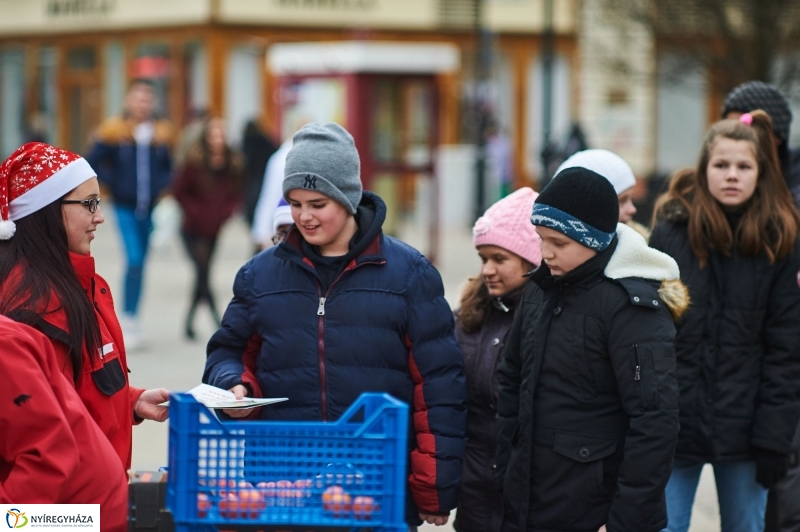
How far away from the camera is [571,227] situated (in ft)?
11.8

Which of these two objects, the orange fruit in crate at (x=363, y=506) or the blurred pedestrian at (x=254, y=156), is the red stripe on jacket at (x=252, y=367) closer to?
the orange fruit in crate at (x=363, y=506)

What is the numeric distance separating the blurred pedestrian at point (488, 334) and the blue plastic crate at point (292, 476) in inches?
55.5

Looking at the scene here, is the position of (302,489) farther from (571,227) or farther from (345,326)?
(571,227)

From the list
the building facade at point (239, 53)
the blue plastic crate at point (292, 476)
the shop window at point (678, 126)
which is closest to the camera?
the blue plastic crate at point (292, 476)

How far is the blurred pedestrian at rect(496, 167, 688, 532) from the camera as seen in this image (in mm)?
3510

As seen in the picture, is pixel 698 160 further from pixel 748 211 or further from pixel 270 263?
pixel 270 263

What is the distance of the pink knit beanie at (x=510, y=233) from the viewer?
4.20 m

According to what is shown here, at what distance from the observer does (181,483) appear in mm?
2730

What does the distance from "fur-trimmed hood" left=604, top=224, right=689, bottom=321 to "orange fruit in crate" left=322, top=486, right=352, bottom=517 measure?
1256 mm

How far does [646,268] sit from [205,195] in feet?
24.4

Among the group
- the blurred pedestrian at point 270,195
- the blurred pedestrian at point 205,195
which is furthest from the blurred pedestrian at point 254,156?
the blurred pedestrian at point 270,195

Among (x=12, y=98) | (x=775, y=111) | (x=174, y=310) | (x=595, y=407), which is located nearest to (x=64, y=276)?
(x=595, y=407)

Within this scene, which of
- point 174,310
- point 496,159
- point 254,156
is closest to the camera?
point 174,310

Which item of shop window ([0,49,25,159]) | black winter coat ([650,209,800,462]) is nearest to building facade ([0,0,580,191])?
shop window ([0,49,25,159])
